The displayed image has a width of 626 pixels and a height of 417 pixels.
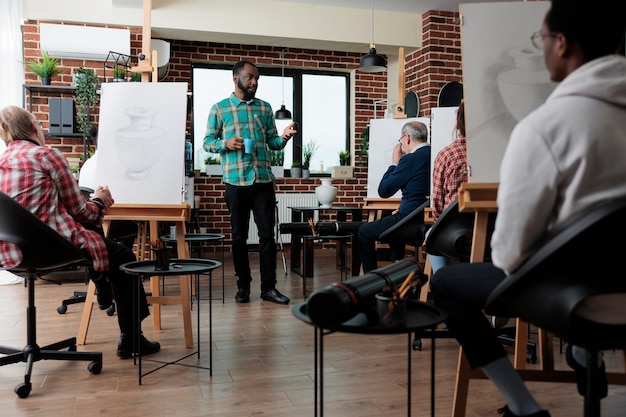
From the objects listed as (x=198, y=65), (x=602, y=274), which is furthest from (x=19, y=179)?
(x=198, y=65)

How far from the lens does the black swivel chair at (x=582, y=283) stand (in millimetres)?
1225

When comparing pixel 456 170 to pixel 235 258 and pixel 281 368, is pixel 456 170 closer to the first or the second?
pixel 281 368

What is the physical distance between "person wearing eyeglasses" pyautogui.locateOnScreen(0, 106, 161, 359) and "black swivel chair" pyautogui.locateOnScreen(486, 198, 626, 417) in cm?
181

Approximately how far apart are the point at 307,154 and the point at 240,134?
3.62 m

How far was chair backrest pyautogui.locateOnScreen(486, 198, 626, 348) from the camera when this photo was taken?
4.01ft

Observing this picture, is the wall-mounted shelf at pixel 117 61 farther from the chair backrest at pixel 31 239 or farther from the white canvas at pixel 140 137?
the chair backrest at pixel 31 239

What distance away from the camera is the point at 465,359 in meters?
1.89

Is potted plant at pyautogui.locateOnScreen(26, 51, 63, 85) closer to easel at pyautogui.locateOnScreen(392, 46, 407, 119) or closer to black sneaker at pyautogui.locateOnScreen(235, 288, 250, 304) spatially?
black sneaker at pyautogui.locateOnScreen(235, 288, 250, 304)

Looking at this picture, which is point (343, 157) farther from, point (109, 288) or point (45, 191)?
point (45, 191)

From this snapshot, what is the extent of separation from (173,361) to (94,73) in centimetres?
395

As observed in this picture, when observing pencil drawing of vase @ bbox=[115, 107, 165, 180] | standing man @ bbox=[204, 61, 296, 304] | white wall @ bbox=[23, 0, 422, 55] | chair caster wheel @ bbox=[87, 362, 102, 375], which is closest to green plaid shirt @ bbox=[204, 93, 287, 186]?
standing man @ bbox=[204, 61, 296, 304]

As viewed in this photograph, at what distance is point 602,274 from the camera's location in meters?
1.26

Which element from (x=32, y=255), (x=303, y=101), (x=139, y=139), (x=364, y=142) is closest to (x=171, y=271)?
(x=32, y=255)

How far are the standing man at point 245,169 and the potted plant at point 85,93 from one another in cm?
205
